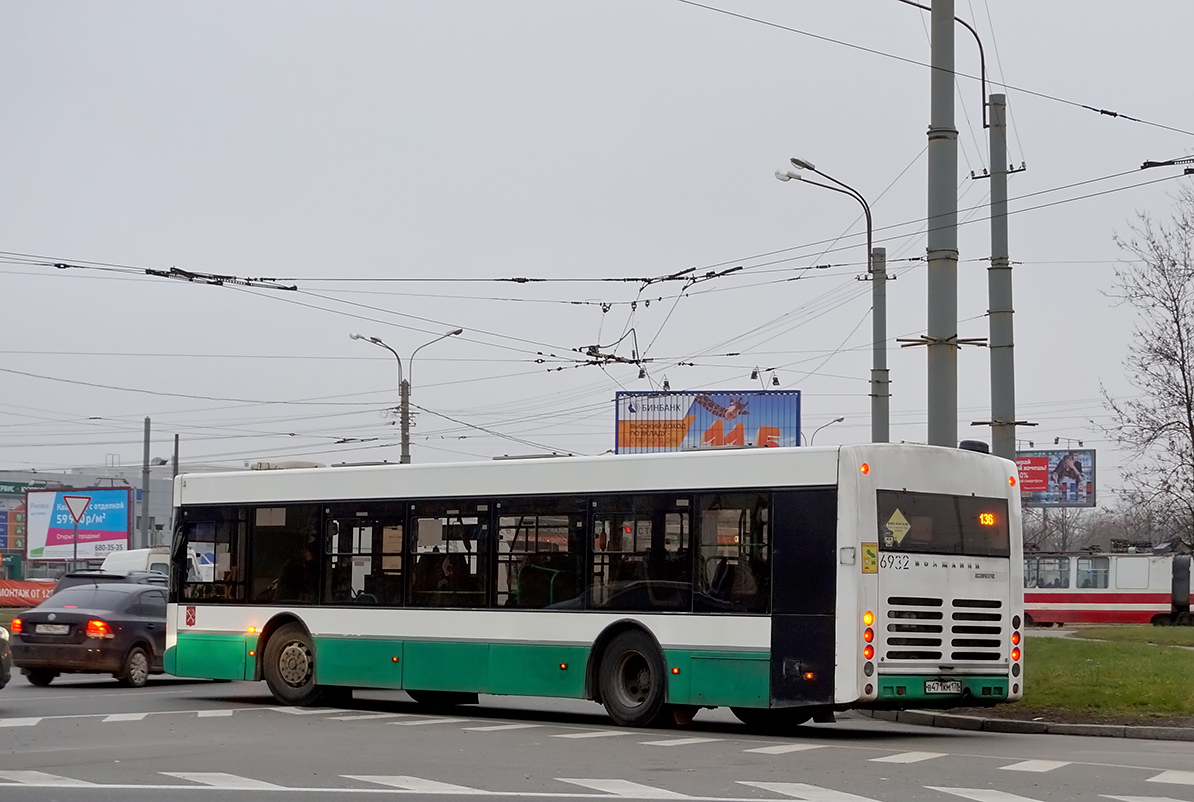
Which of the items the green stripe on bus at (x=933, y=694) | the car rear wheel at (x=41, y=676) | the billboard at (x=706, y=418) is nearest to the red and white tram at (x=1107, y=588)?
the billboard at (x=706, y=418)

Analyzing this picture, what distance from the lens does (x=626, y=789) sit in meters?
10.6

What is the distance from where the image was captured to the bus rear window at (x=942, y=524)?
50.8ft

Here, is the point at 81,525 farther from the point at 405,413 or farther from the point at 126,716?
the point at 126,716

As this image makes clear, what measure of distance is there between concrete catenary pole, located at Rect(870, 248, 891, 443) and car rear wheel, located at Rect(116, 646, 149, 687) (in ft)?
38.1

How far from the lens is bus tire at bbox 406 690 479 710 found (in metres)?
19.7

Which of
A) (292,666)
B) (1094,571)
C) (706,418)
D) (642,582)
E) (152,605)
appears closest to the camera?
(642,582)

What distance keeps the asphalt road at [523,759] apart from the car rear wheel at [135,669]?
4.12 meters

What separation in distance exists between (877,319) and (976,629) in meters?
11.8

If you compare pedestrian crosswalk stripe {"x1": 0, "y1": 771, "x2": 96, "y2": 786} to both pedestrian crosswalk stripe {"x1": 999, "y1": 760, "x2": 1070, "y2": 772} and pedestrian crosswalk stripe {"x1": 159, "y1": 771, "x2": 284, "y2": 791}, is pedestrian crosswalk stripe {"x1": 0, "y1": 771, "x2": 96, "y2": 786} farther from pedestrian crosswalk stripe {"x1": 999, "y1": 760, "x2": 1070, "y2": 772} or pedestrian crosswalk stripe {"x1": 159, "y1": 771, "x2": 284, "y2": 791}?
pedestrian crosswalk stripe {"x1": 999, "y1": 760, "x2": 1070, "y2": 772}

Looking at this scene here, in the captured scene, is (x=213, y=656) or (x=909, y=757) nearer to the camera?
(x=909, y=757)

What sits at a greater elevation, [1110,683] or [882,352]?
[882,352]

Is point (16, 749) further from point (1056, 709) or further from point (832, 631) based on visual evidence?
point (1056, 709)

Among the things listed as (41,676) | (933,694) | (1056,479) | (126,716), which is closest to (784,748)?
(933,694)

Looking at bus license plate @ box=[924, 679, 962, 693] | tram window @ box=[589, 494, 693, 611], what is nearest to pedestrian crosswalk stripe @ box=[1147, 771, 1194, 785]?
bus license plate @ box=[924, 679, 962, 693]
